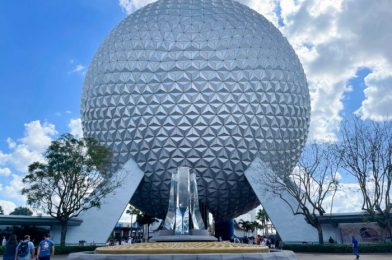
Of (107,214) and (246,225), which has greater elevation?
(246,225)

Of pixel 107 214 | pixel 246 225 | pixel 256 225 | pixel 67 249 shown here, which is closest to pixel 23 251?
pixel 67 249

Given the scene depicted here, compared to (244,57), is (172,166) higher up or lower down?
lower down

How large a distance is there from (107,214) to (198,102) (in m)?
9.82

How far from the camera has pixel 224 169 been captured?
27547mm

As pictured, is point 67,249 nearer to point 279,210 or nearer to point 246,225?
point 279,210

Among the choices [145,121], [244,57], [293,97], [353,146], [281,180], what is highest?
[244,57]

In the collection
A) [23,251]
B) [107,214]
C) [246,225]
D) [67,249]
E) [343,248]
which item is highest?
[246,225]

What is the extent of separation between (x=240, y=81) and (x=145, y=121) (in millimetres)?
7385

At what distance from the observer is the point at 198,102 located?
89.3 feet

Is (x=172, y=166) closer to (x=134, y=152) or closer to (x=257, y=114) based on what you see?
(x=134, y=152)

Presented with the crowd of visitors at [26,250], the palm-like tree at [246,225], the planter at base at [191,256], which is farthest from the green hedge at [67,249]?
the palm-like tree at [246,225]

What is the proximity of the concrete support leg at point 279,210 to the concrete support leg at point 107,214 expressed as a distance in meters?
8.12

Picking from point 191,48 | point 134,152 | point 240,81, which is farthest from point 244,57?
point 134,152

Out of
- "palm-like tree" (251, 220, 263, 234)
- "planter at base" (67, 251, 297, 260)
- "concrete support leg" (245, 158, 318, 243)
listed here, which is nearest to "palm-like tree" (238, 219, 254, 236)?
"palm-like tree" (251, 220, 263, 234)
